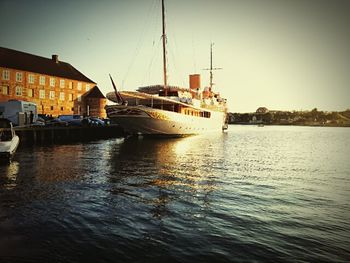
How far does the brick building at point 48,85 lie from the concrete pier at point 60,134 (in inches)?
871

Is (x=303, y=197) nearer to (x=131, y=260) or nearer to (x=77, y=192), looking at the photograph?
(x=131, y=260)

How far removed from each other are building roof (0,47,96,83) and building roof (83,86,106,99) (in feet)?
8.05

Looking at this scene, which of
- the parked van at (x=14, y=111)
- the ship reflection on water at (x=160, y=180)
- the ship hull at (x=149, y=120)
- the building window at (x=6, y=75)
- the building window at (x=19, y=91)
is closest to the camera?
the ship reflection on water at (x=160, y=180)

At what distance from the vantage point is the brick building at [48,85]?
181ft

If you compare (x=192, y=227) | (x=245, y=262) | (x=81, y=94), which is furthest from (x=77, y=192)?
(x=81, y=94)

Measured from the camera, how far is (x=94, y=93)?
72.9 metres

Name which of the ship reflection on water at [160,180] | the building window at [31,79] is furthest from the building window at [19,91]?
the ship reflection on water at [160,180]

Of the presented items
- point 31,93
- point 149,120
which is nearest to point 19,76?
point 31,93

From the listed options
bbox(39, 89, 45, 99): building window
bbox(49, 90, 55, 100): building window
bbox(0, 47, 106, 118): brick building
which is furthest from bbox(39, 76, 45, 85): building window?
bbox(49, 90, 55, 100): building window

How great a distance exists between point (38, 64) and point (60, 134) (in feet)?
116

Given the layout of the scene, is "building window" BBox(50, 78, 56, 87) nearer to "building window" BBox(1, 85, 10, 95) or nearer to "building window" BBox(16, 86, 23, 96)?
"building window" BBox(16, 86, 23, 96)

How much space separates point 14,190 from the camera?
36.9 ft

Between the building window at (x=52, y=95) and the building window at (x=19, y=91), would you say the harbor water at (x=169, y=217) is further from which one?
the building window at (x=52, y=95)

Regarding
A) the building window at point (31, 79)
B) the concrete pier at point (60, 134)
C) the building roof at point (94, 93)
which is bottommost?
the concrete pier at point (60, 134)
